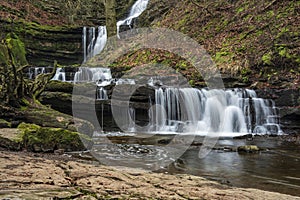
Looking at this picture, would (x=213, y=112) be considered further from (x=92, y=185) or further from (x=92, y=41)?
(x=92, y=41)

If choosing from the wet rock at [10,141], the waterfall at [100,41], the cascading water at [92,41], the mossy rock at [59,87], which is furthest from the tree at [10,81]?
the cascading water at [92,41]

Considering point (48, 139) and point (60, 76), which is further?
point (60, 76)

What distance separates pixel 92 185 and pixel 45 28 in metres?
18.6

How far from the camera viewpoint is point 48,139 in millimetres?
5812

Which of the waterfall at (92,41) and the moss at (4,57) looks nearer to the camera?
the moss at (4,57)

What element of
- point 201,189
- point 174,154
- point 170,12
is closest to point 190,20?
point 170,12

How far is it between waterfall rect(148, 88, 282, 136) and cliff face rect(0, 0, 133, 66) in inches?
420

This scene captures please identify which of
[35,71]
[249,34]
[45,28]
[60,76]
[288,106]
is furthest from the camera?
[45,28]

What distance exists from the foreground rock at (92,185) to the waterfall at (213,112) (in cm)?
652

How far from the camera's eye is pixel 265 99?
33.8ft

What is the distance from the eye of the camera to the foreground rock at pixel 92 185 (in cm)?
247

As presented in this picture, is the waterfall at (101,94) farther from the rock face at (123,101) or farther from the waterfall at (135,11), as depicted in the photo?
the waterfall at (135,11)

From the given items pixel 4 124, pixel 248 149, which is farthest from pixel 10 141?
pixel 248 149

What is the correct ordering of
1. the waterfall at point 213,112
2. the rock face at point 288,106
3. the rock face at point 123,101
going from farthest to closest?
1. the waterfall at point 213,112
2. the rock face at point 123,101
3. the rock face at point 288,106
